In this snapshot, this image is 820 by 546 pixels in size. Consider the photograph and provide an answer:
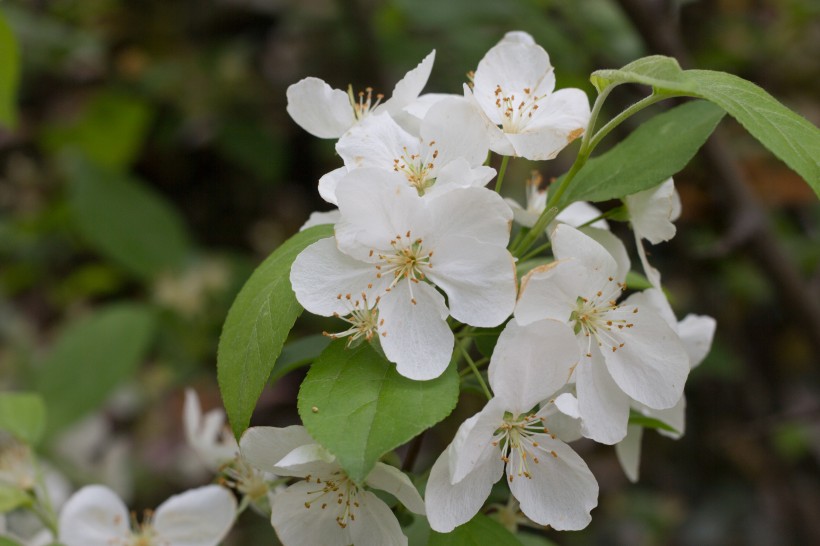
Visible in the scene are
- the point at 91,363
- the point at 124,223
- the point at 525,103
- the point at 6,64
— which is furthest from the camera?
the point at 124,223

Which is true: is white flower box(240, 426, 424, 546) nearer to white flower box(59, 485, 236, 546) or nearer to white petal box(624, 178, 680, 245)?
white flower box(59, 485, 236, 546)

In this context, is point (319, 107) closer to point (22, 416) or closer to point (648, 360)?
point (648, 360)

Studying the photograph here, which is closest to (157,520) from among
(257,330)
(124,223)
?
(257,330)

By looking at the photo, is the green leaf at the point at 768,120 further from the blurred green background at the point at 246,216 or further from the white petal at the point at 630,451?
the blurred green background at the point at 246,216

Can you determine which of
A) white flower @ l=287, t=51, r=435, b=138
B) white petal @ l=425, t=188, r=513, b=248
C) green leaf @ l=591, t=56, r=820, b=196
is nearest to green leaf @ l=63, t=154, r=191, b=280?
white flower @ l=287, t=51, r=435, b=138

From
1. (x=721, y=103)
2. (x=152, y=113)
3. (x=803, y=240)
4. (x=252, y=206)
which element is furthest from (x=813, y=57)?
→ (x=721, y=103)

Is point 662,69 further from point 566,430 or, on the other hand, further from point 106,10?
point 106,10
